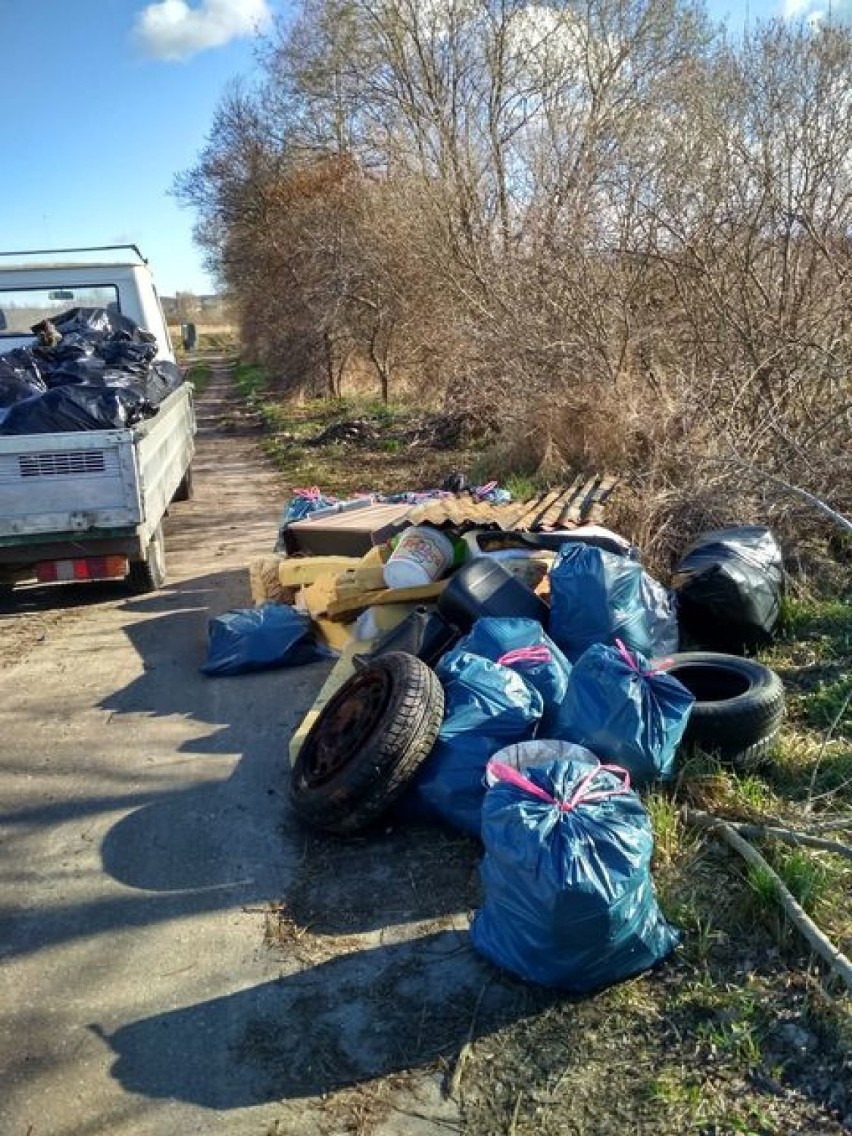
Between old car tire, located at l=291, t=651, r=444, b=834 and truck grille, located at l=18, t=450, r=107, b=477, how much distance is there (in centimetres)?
321

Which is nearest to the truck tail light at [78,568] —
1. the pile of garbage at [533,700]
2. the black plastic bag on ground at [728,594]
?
the pile of garbage at [533,700]

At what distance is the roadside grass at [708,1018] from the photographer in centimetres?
242

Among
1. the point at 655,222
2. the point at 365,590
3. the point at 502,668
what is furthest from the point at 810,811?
the point at 655,222

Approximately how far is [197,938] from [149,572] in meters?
4.45

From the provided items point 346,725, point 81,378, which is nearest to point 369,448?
point 81,378

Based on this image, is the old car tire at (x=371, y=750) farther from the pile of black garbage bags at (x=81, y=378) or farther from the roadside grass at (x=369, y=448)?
the roadside grass at (x=369, y=448)

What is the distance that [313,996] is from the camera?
2908 mm

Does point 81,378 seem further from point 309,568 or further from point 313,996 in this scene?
point 313,996

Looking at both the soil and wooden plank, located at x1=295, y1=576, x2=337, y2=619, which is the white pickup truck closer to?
wooden plank, located at x1=295, y1=576, x2=337, y2=619

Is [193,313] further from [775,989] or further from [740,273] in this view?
[775,989]

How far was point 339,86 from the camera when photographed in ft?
68.0

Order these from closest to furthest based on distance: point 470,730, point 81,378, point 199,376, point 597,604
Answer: point 470,730 < point 597,604 < point 81,378 < point 199,376

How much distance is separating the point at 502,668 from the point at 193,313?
85364mm

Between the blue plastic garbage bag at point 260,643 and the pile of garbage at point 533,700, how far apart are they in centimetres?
1
